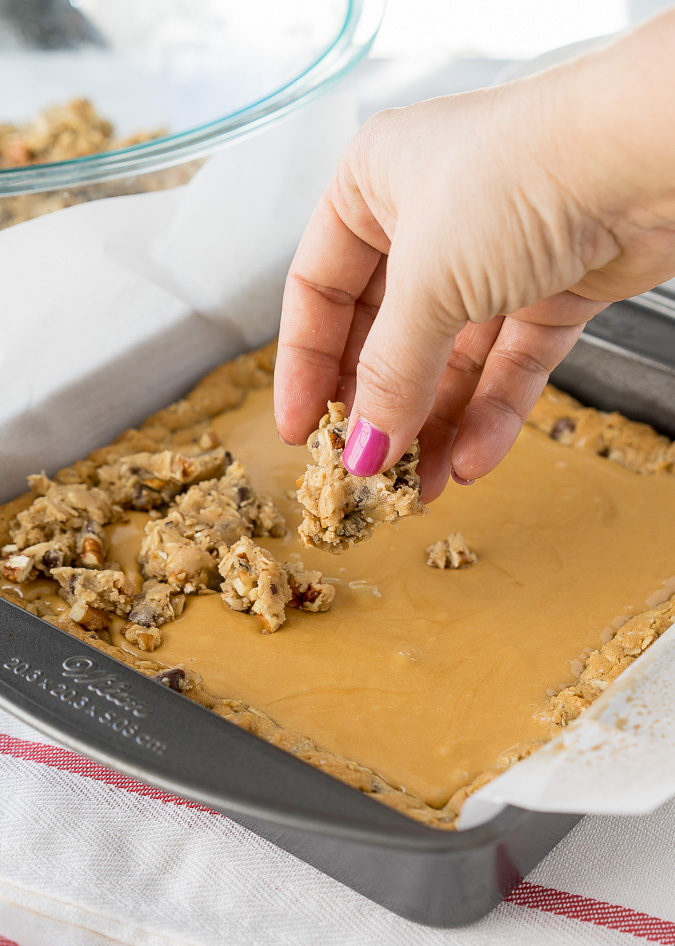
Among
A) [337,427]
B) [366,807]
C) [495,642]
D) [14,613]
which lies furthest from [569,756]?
[14,613]

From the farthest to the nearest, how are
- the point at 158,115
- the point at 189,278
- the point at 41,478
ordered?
Result: the point at 158,115 < the point at 189,278 < the point at 41,478

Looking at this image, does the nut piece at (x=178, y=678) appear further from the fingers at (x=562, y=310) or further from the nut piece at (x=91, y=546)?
the fingers at (x=562, y=310)

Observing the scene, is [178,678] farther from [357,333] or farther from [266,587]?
[357,333]

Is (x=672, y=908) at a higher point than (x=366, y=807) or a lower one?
lower

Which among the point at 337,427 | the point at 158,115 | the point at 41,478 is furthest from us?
the point at 158,115

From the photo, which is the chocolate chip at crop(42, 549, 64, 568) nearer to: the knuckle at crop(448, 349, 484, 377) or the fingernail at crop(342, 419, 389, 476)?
the fingernail at crop(342, 419, 389, 476)

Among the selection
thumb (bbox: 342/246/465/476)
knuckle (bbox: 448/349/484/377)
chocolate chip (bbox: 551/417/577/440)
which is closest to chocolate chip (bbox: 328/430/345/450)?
thumb (bbox: 342/246/465/476)

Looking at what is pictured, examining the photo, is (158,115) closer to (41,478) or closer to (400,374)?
(41,478)
